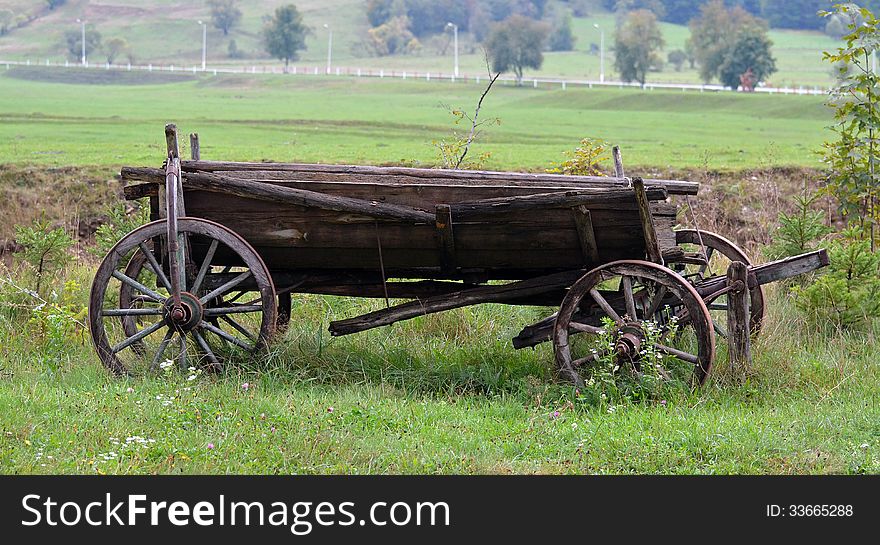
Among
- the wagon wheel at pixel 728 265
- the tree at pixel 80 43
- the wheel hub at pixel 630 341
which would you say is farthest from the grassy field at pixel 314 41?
the wheel hub at pixel 630 341

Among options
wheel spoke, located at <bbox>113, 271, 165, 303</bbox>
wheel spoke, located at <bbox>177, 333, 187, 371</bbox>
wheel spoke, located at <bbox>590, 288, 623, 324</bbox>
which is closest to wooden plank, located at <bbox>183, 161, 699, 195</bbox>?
wheel spoke, located at <bbox>113, 271, 165, 303</bbox>

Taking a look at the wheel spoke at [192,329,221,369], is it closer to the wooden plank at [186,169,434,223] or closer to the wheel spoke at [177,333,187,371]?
the wheel spoke at [177,333,187,371]

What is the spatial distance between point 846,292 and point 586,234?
2.59 metres

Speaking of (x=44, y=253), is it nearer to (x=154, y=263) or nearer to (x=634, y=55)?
(x=154, y=263)

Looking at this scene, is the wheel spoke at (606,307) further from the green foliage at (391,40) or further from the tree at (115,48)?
the green foliage at (391,40)

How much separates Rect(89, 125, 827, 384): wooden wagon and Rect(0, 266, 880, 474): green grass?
31 centimetres

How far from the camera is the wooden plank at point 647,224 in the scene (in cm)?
624

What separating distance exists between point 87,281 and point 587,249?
4899mm

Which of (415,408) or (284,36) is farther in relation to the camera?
(284,36)

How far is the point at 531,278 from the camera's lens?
7.09 meters

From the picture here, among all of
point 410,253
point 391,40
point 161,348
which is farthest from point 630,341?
point 391,40

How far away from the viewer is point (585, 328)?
653 cm
